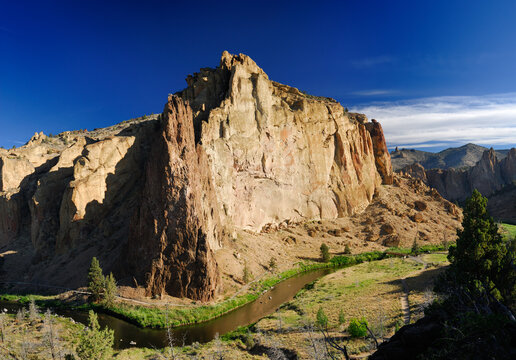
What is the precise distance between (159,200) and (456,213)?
80.4m

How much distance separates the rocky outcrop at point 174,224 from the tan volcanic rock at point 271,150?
10.5 meters

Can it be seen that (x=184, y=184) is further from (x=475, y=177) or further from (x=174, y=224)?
(x=475, y=177)

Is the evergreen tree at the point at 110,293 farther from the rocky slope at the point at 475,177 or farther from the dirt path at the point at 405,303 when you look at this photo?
the rocky slope at the point at 475,177

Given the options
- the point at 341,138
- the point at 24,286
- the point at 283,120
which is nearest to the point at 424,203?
the point at 341,138

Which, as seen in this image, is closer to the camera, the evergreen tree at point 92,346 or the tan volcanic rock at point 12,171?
the evergreen tree at point 92,346

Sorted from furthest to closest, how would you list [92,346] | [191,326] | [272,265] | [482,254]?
→ [272,265] → [191,326] → [482,254] → [92,346]

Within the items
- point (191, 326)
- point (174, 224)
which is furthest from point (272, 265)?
point (191, 326)

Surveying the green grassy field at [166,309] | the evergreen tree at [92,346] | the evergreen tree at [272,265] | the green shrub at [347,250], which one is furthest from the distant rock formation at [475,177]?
the evergreen tree at [92,346]

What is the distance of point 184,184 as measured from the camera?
4181 cm

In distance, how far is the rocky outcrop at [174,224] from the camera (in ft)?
126

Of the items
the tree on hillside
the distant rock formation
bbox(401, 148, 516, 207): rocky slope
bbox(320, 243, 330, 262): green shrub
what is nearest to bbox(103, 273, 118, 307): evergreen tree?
the tree on hillside

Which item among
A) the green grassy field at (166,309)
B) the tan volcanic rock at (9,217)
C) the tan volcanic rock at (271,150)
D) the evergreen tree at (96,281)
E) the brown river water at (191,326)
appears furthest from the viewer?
the tan volcanic rock at (271,150)

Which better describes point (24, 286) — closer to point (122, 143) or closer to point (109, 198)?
point (109, 198)

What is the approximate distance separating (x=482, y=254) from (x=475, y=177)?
16103 cm
